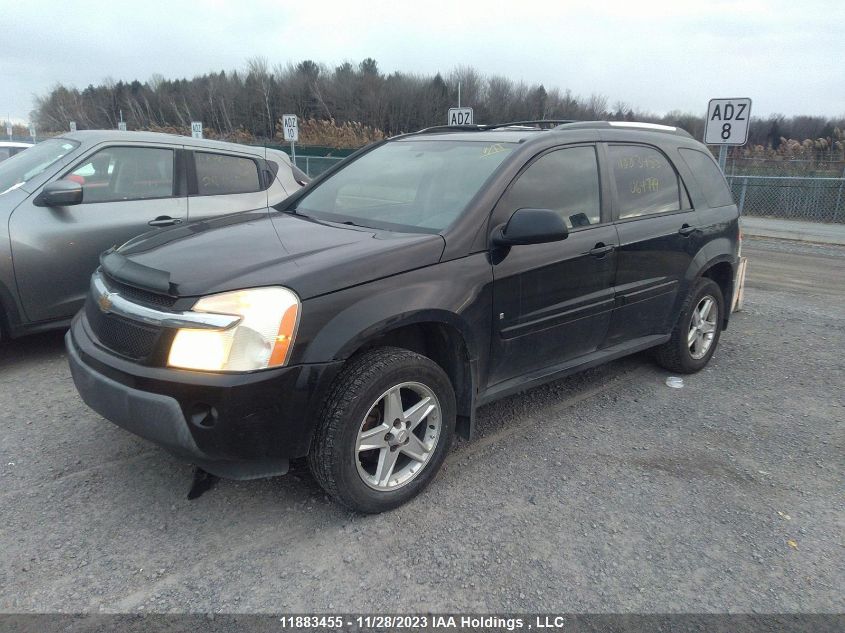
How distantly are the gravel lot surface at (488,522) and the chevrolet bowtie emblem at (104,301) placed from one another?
910 millimetres

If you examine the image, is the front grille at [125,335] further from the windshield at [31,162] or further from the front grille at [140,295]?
the windshield at [31,162]

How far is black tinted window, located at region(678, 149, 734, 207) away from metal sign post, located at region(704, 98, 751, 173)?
6.11 metres

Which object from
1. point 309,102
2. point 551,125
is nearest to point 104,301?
point 551,125

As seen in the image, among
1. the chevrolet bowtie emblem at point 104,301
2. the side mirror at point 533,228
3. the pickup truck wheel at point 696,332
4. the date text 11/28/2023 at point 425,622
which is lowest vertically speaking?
the date text 11/28/2023 at point 425,622

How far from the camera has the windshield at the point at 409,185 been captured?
11.3 ft

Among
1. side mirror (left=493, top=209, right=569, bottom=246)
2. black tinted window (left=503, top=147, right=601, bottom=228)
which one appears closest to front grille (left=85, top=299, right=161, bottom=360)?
side mirror (left=493, top=209, right=569, bottom=246)

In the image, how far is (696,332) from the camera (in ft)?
16.2

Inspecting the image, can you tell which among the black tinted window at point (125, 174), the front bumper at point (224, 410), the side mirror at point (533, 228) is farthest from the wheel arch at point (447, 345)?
the black tinted window at point (125, 174)

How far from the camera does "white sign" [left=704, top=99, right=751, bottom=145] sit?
418 inches

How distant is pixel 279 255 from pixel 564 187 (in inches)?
71.3

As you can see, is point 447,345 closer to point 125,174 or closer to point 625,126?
point 625,126

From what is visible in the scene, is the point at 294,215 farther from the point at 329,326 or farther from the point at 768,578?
the point at 768,578

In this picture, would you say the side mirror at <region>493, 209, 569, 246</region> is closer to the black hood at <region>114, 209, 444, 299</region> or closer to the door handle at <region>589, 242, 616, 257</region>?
the black hood at <region>114, 209, 444, 299</region>

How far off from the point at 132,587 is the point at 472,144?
9.51ft
